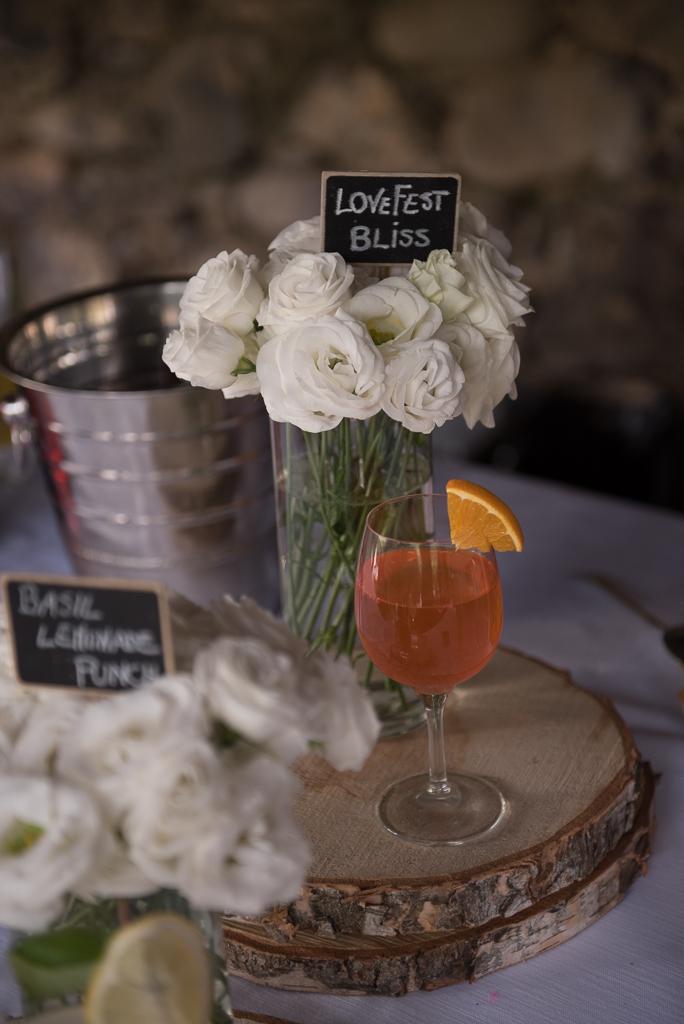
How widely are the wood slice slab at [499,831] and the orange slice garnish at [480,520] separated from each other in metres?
0.22

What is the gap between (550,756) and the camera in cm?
95

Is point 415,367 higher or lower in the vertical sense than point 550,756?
higher

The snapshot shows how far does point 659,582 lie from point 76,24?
5.02ft

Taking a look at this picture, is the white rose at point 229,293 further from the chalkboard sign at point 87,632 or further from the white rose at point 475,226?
the chalkboard sign at point 87,632

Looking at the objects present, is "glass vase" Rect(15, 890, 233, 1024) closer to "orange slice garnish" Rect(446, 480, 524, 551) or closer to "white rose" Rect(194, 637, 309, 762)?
"white rose" Rect(194, 637, 309, 762)

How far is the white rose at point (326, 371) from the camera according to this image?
0.79m

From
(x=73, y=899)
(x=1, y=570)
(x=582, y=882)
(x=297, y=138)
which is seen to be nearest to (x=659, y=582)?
(x=582, y=882)

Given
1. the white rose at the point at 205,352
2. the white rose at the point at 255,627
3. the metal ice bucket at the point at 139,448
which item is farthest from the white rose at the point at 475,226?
the white rose at the point at 255,627

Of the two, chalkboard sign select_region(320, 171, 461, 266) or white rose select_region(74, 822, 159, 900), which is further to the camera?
chalkboard sign select_region(320, 171, 461, 266)

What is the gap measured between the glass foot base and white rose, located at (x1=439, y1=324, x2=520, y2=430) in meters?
0.30

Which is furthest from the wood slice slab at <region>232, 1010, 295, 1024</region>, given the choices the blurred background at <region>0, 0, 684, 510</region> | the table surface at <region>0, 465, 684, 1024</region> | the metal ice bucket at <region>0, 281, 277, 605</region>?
the blurred background at <region>0, 0, 684, 510</region>

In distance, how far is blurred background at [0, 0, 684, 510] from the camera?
2.13m

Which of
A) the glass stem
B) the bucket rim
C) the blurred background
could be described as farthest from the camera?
the blurred background

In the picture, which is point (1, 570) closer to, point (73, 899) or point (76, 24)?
point (73, 899)
